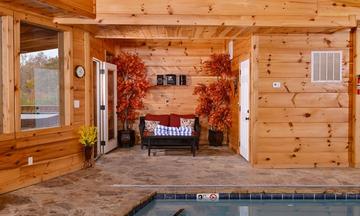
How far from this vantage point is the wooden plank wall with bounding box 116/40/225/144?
9.37 metres

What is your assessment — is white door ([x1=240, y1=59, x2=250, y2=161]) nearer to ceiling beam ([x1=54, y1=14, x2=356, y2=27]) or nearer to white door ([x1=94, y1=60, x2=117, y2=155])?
ceiling beam ([x1=54, y1=14, x2=356, y2=27])

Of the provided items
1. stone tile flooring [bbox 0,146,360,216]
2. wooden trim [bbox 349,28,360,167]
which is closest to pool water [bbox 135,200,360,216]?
stone tile flooring [bbox 0,146,360,216]

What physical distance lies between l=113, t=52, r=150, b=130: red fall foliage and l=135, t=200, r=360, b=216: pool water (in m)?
4.57

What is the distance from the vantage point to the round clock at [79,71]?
6246mm

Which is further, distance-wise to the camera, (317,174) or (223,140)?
(223,140)

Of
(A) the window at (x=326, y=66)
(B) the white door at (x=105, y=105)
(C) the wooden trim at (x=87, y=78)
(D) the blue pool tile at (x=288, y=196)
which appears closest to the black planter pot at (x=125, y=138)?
(B) the white door at (x=105, y=105)

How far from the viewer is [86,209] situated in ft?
13.6

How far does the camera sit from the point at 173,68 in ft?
30.9

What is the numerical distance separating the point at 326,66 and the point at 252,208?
3.12 metres

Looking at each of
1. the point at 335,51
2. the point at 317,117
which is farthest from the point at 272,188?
the point at 335,51

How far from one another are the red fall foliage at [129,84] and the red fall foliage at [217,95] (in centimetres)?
140

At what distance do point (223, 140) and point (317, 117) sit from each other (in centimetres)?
314

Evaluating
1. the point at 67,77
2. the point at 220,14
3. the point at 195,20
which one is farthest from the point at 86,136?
the point at 220,14

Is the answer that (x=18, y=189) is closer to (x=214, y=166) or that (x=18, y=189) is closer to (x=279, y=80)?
(x=214, y=166)
